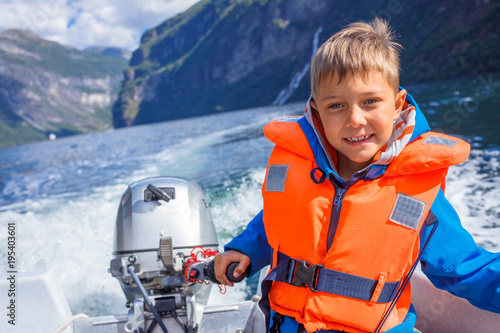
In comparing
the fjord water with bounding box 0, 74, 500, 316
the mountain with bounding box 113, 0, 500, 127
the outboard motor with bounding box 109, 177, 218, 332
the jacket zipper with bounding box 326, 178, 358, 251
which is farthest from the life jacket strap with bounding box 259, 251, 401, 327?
the mountain with bounding box 113, 0, 500, 127

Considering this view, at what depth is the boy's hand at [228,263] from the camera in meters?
1.62

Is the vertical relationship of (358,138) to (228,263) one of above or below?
above

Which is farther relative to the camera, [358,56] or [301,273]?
[301,273]

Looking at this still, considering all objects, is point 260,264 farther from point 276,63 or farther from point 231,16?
point 231,16

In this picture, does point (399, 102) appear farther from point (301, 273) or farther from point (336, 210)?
point (301, 273)

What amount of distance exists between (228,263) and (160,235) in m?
0.98

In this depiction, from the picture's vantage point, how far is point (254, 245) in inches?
66.6

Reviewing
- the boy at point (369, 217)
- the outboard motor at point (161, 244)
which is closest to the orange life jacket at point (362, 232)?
the boy at point (369, 217)

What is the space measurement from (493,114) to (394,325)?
12454 millimetres

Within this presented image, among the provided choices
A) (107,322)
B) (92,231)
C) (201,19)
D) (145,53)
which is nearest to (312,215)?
(107,322)

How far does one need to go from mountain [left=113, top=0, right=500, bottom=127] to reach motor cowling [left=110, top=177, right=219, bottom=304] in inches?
1370

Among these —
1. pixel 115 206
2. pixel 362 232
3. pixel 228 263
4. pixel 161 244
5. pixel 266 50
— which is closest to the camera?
pixel 362 232

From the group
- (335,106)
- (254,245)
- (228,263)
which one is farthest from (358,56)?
(228,263)

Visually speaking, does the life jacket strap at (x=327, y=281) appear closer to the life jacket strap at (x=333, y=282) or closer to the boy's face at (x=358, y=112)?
the life jacket strap at (x=333, y=282)
